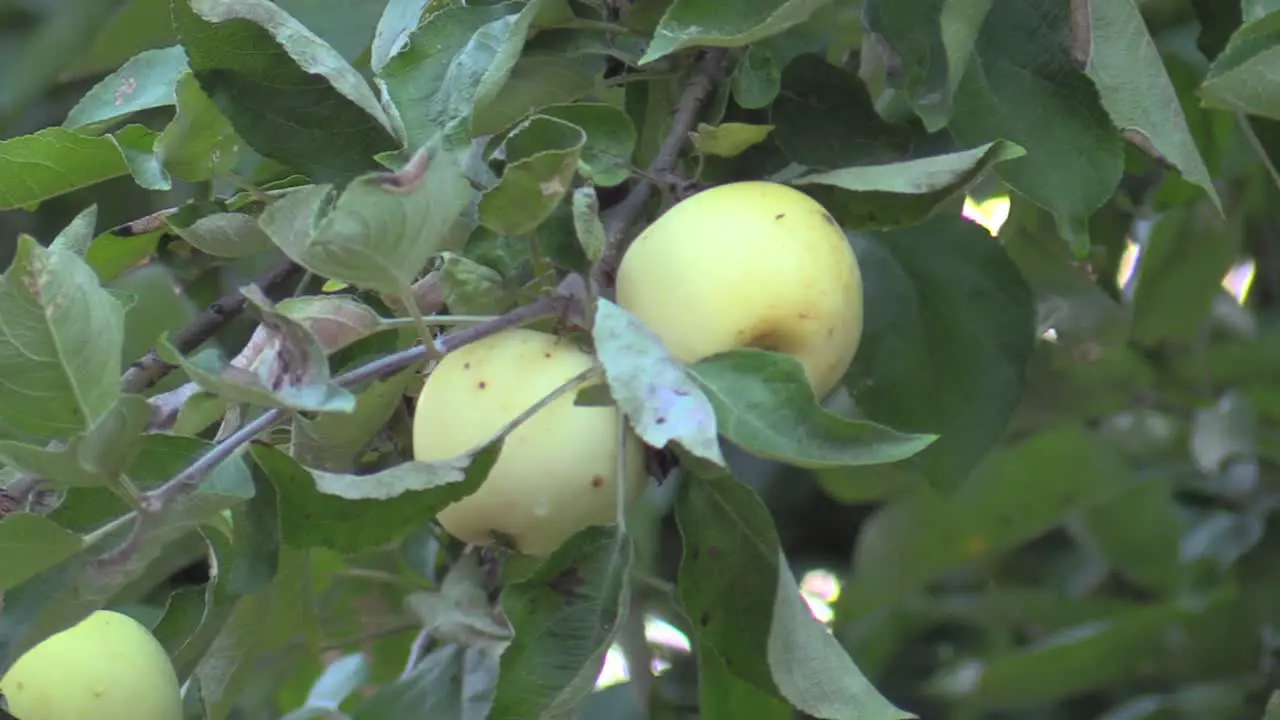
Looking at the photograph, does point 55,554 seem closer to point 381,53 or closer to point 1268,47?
point 381,53

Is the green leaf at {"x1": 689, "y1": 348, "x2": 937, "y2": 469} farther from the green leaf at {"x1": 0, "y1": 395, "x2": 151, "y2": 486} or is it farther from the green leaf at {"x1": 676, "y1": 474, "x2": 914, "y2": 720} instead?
the green leaf at {"x1": 0, "y1": 395, "x2": 151, "y2": 486}

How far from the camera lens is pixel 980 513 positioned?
1288 millimetres

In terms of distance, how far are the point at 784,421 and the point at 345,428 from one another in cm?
17

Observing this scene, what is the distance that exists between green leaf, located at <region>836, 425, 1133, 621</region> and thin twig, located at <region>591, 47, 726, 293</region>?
2.25 feet

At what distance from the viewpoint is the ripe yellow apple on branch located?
51 cm

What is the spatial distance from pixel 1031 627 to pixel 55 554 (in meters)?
1.10

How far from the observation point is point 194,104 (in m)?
0.62

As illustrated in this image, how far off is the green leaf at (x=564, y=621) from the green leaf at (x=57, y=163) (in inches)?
9.4

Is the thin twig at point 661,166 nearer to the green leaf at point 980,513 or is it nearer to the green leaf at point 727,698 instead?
the green leaf at point 727,698

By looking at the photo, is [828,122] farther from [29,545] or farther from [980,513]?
[980,513]

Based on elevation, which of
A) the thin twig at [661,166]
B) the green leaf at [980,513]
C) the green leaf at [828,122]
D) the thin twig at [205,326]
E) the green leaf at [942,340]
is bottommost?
the green leaf at [980,513]

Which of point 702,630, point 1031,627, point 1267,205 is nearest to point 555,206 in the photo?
point 702,630

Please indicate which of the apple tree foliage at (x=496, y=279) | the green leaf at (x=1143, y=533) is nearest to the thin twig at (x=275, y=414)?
the apple tree foliage at (x=496, y=279)

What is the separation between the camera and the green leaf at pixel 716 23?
0.55 meters
